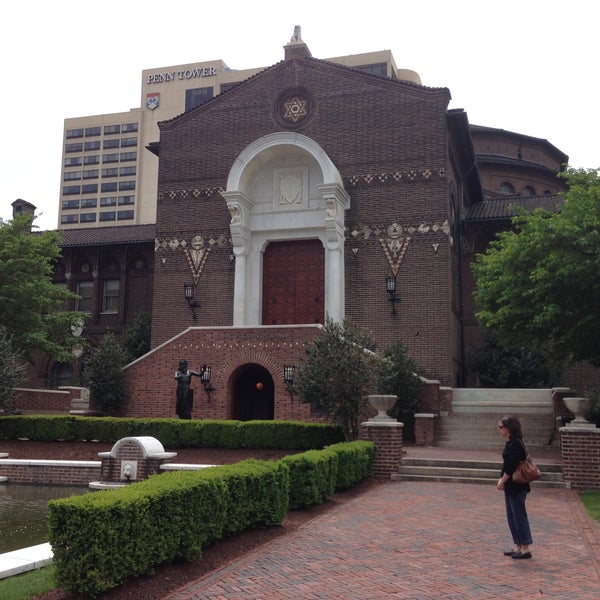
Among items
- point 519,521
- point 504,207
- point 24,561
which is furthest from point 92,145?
point 519,521

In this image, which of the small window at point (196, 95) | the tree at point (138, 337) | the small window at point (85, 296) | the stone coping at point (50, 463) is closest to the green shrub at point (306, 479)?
the stone coping at point (50, 463)

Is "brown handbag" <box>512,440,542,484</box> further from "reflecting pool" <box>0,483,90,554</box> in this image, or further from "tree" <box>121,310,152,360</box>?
"tree" <box>121,310,152,360</box>

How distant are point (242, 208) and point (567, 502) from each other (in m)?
16.9

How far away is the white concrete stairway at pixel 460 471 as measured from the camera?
13922 millimetres

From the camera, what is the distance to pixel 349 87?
25953 millimetres

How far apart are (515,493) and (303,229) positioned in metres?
18.7

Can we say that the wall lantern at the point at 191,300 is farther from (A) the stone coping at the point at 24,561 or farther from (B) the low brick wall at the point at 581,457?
(A) the stone coping at the point at 24,561

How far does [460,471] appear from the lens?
14398mm

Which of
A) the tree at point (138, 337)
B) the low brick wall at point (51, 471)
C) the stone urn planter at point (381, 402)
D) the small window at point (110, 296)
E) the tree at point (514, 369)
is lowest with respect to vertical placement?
the low brick wall at point (51, 471)

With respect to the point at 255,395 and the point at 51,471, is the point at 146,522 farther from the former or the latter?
the point at 255,395

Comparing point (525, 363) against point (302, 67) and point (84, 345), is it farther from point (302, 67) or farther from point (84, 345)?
point (84, 345)

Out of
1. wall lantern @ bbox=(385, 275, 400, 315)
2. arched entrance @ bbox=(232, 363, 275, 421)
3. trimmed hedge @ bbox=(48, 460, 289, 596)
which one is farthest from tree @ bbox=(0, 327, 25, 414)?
trimmed hedge @ bbox=(48, 460, 289, 596)

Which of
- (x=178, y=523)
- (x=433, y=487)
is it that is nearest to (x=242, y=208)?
(x=433, y=487)

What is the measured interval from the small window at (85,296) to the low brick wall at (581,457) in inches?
990
